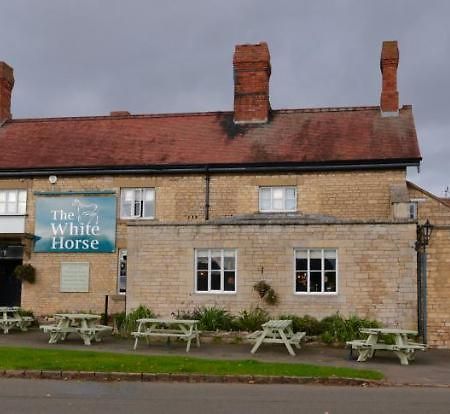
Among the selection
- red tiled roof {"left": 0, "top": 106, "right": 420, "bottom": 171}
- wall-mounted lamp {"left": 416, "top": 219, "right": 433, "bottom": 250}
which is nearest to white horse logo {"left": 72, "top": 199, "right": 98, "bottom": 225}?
red tiled roof {"left": 0, "top": 106, "right": 420, "bottom": 171}

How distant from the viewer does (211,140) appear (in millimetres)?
23891

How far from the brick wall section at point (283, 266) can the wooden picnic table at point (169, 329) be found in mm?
796

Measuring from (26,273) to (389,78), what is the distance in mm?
14873

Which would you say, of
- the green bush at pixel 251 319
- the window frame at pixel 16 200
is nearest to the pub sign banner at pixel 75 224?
the window frame at pixel 16 200

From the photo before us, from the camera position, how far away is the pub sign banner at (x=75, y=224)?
22.7 meters

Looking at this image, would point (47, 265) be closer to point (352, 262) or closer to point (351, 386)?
point (352, 262)

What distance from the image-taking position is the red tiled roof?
22219 millimetres

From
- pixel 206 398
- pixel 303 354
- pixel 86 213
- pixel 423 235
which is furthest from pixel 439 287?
pixel 86 213

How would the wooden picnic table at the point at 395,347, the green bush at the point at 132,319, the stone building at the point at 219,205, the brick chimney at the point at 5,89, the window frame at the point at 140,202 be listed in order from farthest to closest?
the brick chimney at the point at 5,89, the window frame at the point at 140,202, the green bush at the point at 132,319, the stone building at the point at 219,205, the wooden picnic table at the point at 395,347

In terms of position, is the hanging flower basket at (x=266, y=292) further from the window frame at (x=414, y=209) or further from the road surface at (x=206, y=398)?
the road surface at (x=206, y=398)

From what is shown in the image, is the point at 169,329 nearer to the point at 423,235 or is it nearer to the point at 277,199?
the point at 277,199

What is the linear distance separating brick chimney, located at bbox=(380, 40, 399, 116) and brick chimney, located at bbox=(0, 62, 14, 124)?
15.5 metres

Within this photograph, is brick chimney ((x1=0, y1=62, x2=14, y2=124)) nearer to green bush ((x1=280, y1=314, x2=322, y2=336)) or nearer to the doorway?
the doorway

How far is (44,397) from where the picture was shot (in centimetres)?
950
